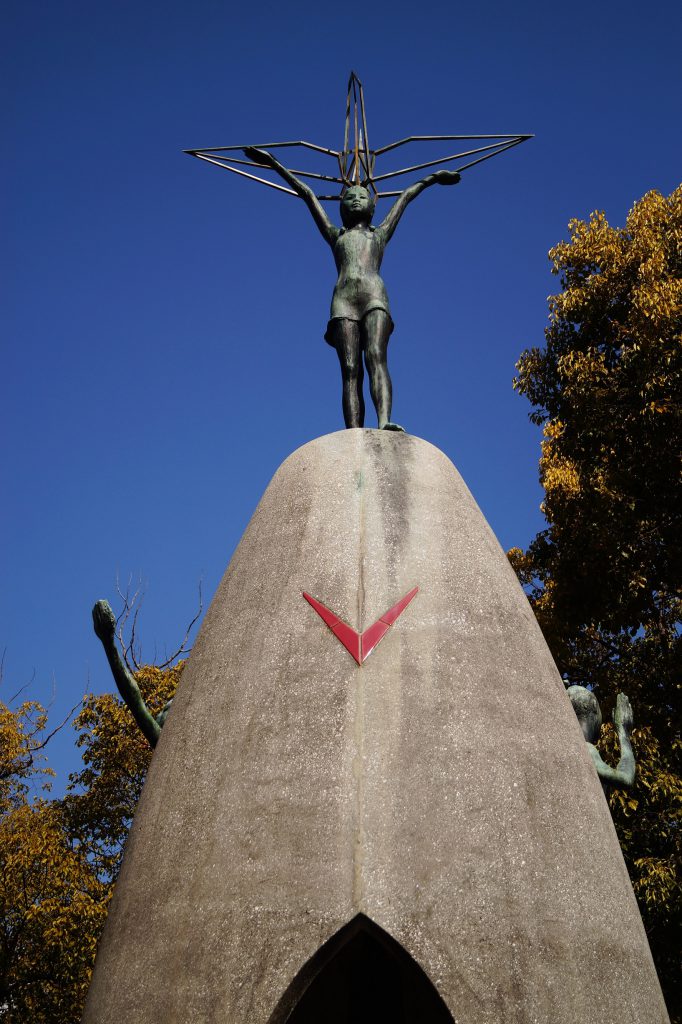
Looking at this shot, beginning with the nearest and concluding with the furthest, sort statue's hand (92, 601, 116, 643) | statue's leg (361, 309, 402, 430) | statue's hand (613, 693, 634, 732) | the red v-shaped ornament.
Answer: the red v-shaped ornament → statue's hand (92, 601, 116, 643) → statue's hand (613, 693, 634, 732) → statue's leg (361, 309, 402, 430)

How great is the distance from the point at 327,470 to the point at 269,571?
0.70 m

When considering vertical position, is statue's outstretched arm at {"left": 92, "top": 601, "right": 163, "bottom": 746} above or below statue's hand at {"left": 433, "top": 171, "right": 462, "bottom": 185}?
below

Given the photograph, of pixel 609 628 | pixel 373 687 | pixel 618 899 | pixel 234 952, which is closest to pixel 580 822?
pixel 618 899

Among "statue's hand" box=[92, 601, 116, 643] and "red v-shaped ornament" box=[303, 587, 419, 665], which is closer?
"red v-shaped ornament" box=[303, 587, 419, 665]

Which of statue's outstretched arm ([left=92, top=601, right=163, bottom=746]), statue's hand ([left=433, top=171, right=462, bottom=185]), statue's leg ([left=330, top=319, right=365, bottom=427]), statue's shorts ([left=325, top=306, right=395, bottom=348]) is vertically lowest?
statue's outstretched arm ([left=92, top=601, right=163, bottom=746])

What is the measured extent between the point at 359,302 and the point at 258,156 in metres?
1.46

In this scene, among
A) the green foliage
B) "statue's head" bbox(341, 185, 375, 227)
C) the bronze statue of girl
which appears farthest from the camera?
the green foliage

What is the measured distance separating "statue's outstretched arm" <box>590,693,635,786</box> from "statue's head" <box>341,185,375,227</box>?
3465 millimetres

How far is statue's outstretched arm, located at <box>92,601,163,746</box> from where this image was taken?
494 cm

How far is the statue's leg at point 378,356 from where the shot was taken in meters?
6.09

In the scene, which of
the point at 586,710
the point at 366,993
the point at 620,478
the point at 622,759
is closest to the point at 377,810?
the point at 366,993

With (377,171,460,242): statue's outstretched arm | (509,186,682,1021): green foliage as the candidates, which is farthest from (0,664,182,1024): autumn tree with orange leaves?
(377,171,460,242): statue's outstretched arm

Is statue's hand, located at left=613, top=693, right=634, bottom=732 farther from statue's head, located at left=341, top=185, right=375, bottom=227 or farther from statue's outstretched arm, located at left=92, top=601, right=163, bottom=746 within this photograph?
statue's head, located at left=341, top=185, right=375, bottom=227

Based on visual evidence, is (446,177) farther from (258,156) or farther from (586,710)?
(586,710)
